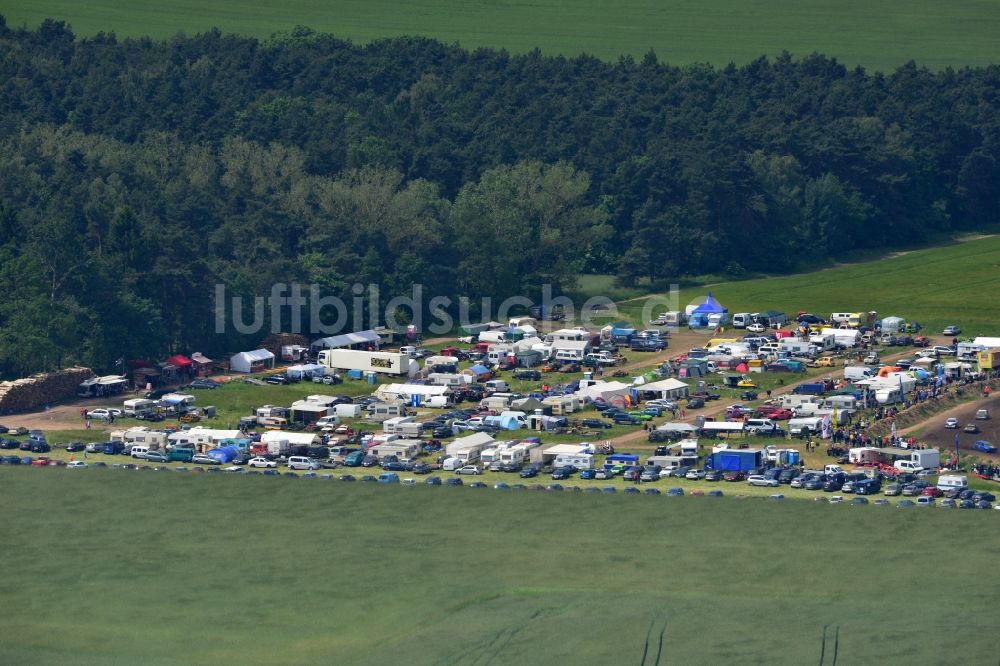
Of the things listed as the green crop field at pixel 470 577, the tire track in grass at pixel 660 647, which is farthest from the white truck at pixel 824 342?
the tire track in grass at pixel 660 647

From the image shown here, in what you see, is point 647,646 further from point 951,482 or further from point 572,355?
point 572,355

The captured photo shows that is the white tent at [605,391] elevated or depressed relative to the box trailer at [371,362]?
depressed

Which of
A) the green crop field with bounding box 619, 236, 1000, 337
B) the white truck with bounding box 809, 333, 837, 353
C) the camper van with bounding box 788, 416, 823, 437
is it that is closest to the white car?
the camper van with bounding box 788, 416, 823, 437

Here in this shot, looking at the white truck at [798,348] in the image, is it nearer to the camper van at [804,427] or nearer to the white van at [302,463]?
the camper van at [804,427]

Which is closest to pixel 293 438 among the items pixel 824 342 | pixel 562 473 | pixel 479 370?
pixel 562 473

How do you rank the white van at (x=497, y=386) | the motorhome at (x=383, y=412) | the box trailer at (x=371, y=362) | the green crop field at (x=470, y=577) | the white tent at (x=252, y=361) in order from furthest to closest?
the white tent at (x=252, y=361)
the box trailer at (x=371, y=362)
the white van at (x=497, y=386)
the motorhome at (x=383, y=412)
the green crop field at (x=470, y=577)

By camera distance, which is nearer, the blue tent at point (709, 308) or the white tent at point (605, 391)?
the white tent at point (605, 391)

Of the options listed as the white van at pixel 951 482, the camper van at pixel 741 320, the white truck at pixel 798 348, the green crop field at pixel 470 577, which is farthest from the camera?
the camper van at pixel 741 320
